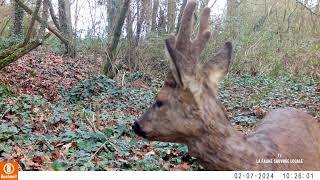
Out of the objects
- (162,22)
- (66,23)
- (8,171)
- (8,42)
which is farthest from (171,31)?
(8,171)

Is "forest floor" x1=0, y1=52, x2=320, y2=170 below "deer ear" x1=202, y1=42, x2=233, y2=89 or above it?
below

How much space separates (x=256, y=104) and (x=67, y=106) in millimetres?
3231

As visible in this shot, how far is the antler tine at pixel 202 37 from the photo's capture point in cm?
301

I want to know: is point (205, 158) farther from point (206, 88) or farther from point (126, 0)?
point (126, 0)

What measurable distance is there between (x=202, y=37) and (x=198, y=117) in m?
0.52

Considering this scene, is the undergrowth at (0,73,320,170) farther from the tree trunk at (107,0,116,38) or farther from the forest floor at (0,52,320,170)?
the tree trunk at (107,0,116,38)

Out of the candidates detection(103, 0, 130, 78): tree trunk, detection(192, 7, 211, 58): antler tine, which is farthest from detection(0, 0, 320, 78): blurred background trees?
detection(192, 7, 211, 58): antler tine

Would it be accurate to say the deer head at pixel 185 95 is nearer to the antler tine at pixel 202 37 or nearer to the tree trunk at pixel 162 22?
the antler tine at pixel 202 37

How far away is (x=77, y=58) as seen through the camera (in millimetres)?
13406

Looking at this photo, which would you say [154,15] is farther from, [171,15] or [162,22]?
[171,15]

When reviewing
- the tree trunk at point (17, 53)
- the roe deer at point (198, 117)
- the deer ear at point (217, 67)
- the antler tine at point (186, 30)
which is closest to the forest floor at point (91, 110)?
the tree trunk at point (17, 53)

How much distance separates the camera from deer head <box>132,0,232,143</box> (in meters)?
2.92

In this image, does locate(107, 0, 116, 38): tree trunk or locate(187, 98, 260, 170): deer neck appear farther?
locate(107, 0, 116, 38): tree trunk

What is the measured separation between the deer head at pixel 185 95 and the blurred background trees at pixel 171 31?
19.3 ft
